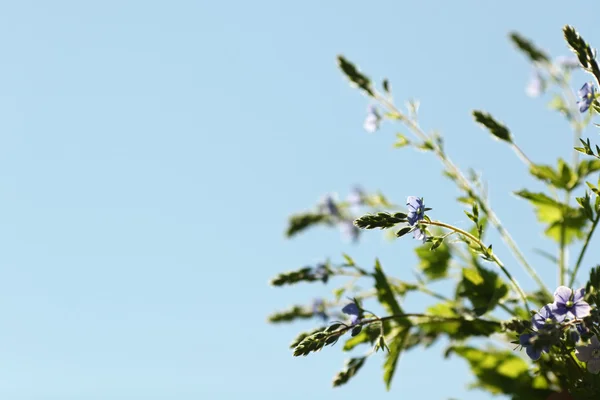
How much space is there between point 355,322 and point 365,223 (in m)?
0.37

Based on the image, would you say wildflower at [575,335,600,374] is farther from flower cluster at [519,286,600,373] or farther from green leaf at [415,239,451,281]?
green leaf at [415,239,451,281]

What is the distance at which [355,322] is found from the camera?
1963 mm

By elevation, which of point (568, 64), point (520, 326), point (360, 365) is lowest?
point (520, 326)

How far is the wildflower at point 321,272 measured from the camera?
274 cm

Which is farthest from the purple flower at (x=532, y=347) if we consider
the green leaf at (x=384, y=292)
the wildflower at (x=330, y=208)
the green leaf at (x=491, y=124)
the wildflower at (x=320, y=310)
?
the wildflower at (x=330, y=208)

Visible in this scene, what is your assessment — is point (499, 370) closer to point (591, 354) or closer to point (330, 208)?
point (591, 354)

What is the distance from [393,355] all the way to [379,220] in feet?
2.75

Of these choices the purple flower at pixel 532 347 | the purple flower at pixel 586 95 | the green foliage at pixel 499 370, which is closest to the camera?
the purple flower at pixel 532 347

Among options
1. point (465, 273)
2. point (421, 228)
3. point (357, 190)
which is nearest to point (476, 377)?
point (465, 273)

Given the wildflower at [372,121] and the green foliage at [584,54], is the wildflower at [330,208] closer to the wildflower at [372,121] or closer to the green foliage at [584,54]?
the wildflower at [372,121]

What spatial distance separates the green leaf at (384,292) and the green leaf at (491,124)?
590 mm

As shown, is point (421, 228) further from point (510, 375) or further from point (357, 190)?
point (357, 190)

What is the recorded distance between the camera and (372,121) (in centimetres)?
326

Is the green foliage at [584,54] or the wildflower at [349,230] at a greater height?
the wildflower at [349,230]
